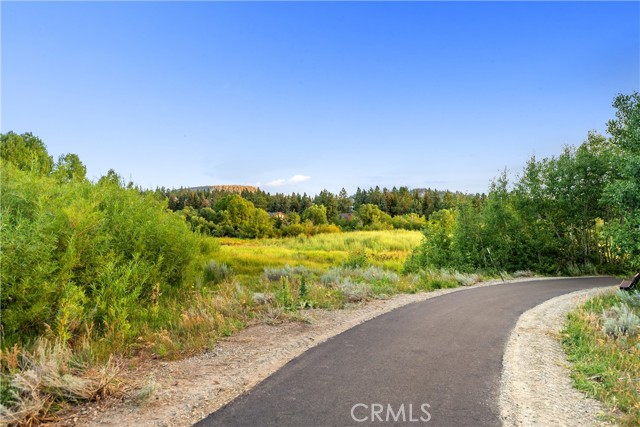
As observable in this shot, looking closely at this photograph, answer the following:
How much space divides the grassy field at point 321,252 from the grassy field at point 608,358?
15.1m

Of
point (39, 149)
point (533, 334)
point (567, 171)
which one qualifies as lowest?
point (533, 334)

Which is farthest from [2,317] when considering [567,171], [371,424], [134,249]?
[567,171]

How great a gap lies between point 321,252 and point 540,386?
107 ft

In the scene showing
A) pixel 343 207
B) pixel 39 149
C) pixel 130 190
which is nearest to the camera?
pixel 130 190

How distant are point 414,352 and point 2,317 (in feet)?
22.5

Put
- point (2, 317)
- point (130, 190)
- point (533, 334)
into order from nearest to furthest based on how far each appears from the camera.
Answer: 1. point (2, 317)
2. point (533, 334)
3. point (130, 190)

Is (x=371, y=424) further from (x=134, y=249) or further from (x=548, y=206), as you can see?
(x=548, y=206)

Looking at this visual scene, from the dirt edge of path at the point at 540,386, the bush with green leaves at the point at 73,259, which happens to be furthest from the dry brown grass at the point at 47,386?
the dirt edge of path at the point at 540,386

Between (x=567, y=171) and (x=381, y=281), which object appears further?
(x=567, y=171)

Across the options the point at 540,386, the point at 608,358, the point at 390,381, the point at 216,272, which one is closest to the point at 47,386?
the point at 390,381

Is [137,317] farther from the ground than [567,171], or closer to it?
closer to it

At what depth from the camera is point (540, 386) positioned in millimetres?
5559

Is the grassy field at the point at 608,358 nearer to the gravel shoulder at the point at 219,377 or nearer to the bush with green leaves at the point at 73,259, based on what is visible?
the gravel shoulder at the point at 219,377

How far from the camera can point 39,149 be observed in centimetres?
3994
